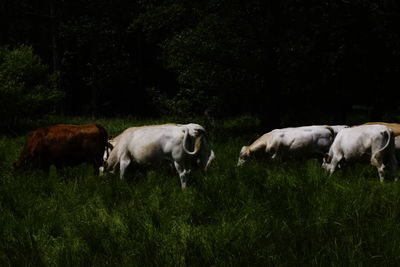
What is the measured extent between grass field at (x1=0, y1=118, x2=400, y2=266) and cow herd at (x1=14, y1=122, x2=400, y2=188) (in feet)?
1.37

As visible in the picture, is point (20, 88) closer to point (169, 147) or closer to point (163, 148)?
point (163, 148)

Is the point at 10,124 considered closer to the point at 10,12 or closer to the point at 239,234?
the point at 10,12

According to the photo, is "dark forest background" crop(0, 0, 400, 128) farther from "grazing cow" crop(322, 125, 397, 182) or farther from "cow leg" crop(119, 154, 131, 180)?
"cow leg" crop(119, 154, 131, 180)

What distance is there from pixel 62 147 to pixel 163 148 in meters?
2.07

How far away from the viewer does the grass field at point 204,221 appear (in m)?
3.92

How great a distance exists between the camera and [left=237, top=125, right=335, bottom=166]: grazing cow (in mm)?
9773

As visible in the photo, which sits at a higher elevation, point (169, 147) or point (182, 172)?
point (169, 147)

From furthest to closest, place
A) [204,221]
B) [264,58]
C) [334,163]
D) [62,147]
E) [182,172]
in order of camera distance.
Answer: [264,58] < [62,147] < [334,163] < [182,172] < [204,221]

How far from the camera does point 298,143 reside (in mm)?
9766

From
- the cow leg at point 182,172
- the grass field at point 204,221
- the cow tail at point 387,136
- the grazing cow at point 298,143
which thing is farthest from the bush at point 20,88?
→ the cow tail at point 387,136

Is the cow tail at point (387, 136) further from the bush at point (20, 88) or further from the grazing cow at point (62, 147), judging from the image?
the bush at point (20, 88)

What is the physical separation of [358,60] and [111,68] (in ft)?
54.6

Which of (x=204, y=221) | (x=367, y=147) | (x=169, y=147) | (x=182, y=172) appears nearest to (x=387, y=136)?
(x=367, y=147)

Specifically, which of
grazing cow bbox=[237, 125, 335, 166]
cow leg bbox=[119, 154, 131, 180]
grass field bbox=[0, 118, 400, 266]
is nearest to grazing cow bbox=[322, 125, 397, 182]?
grass field bbox=[0, 118, 400, 266]
